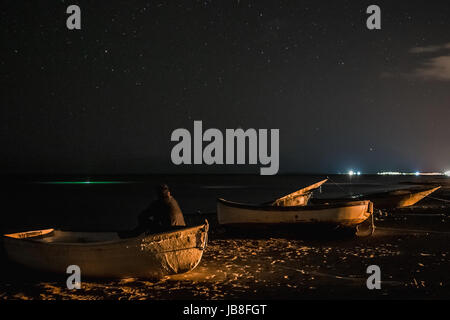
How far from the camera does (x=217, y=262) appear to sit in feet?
34.0

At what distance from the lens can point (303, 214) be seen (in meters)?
14.9

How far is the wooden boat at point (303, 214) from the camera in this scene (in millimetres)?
14555

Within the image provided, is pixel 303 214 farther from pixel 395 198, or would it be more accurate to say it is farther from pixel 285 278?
pixel 395 198

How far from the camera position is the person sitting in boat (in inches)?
353

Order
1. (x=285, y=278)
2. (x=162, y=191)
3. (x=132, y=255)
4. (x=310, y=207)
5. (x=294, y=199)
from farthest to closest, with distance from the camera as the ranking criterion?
(x=294, y=199) < (x=310, y=207) < (x=162, y=191) < (x=285, y=278) < (x=132, y=255)

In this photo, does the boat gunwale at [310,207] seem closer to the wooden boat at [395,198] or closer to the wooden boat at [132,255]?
the wooden boat at [132,255]

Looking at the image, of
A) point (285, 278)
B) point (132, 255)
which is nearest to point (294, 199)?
point (285, 278)

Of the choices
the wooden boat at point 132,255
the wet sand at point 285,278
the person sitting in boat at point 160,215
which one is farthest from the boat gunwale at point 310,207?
the wooden boat at point 132,255

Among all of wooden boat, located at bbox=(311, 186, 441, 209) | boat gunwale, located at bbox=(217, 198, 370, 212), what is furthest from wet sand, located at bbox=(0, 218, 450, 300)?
wooden boat, located at bbox=(311, 186, 441, 209)

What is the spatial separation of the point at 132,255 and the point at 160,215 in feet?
3.52

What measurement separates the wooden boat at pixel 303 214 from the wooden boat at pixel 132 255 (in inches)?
260

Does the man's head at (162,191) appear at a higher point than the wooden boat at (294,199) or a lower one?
higher
